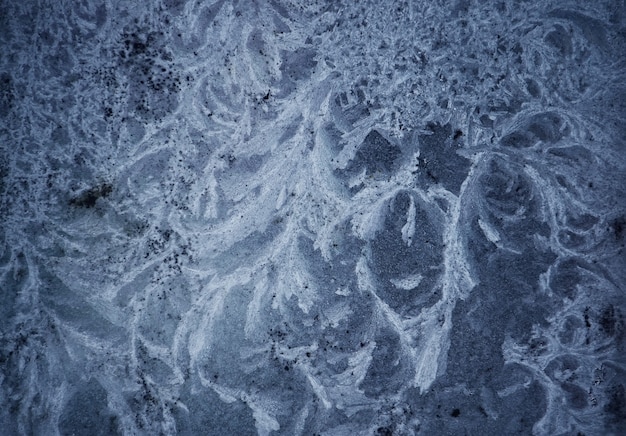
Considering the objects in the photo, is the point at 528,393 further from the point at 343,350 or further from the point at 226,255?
the point at 226,255

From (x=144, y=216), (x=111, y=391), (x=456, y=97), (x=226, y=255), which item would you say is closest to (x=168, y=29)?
(x=144, y=216)

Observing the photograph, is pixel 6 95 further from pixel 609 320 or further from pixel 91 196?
pixel 609 320

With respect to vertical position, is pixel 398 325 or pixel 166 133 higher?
pixel 166 133

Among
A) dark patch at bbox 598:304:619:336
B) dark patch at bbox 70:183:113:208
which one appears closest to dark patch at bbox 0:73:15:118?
dark patch at bbox 70:183:113:208

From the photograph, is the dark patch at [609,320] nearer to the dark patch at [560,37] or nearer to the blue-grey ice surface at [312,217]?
the blue-grey ice surface at [312,217]

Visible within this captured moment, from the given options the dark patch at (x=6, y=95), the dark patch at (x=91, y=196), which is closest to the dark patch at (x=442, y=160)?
the dark patch at (x=91, y=196)

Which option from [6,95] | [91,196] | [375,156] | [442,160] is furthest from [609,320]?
[6,95]

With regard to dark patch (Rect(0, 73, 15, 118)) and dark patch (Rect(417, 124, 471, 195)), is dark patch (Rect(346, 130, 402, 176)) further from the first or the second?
dark patch (Rect(0, 73, 15, 118))
